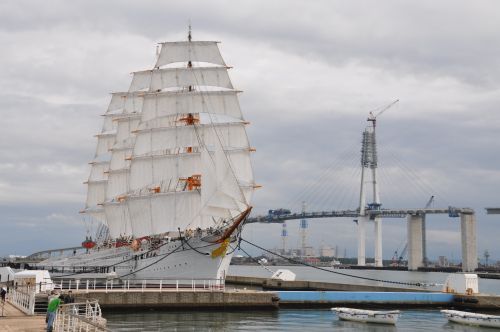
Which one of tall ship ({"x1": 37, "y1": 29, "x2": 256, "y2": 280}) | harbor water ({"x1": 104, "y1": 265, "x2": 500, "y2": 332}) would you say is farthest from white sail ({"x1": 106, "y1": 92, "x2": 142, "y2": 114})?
harbor water ({"x1": 104, "y1": 265, "x2": 500, "y2": 332})

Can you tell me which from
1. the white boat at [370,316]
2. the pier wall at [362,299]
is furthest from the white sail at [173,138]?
the white boat at [370,316]

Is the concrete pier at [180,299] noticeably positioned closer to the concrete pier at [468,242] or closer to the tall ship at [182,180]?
the tall ship at [182,180]

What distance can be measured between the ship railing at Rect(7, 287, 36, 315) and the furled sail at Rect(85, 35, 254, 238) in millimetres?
20755

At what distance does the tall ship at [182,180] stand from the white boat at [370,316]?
1571cm

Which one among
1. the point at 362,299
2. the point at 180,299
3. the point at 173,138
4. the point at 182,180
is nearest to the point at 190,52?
the point at 173,138

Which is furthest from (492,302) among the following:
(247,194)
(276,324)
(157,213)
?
(157,213)

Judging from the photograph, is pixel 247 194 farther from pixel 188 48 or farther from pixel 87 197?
pixel 87 197

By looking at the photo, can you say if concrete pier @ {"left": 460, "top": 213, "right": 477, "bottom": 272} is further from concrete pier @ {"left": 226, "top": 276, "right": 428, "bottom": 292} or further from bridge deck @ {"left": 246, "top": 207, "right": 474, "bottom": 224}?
concrete pier @ {"left": 226, "top": 276, "right": 428, "bottom": 292}

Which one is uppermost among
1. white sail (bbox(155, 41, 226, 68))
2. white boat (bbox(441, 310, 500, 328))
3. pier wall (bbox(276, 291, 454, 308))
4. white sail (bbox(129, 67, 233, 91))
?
white sail (bbox(155, 41, 226, 68))

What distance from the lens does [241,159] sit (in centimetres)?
6362

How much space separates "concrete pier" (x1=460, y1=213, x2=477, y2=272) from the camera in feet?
506

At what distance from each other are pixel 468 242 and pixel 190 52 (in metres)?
108

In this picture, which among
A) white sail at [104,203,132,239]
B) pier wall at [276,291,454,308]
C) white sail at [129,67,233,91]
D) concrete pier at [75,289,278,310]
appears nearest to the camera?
concrete pier at [75,289,278,310]

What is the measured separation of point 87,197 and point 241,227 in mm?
35802
